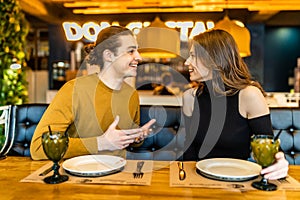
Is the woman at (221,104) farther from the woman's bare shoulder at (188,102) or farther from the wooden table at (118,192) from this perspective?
the wooden table at (118,192)

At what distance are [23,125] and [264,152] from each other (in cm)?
150

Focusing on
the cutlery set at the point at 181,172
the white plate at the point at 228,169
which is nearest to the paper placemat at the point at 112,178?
the cutlery set at the point at 181,172

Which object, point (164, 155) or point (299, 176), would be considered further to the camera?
point (164, 155)

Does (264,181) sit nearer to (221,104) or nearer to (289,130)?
(221,104)

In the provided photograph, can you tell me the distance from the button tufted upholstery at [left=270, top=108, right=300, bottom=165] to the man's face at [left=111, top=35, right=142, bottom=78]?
88 cm

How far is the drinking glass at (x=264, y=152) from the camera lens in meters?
1.13

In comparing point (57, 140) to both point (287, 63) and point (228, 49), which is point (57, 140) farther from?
point (287, 63)

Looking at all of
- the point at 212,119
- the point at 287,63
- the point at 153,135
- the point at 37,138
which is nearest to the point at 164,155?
the point at 153,135

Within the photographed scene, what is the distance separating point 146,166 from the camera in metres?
1.37

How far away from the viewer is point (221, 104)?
172 centimetres

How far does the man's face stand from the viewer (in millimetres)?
1774

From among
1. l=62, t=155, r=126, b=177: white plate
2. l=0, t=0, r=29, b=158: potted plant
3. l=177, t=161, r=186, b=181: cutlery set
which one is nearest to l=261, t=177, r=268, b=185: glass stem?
l=177, t=161, r=186, b=181: cutlery set

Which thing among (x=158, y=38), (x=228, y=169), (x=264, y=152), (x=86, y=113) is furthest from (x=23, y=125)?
(x=158, y=38)

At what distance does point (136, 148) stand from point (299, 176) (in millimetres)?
998
